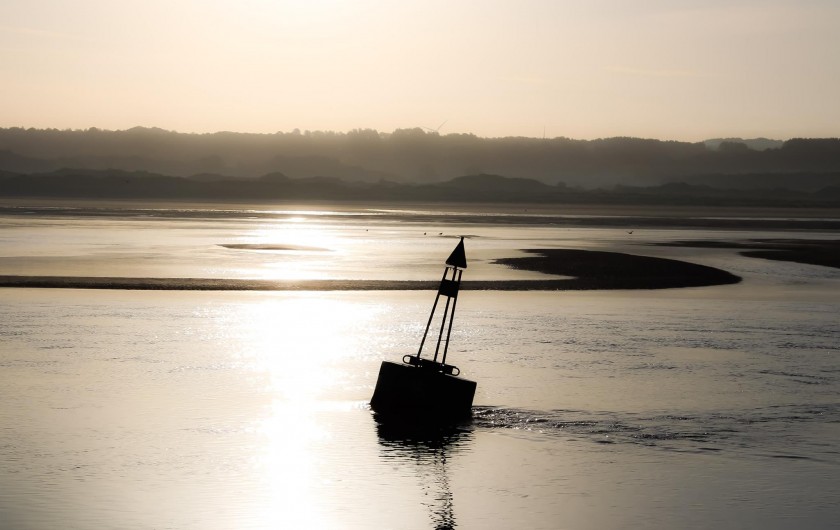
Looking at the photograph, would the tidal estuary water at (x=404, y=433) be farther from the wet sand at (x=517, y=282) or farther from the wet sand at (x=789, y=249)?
the wet sand at (x=789, y=249)

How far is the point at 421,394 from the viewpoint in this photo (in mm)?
18531

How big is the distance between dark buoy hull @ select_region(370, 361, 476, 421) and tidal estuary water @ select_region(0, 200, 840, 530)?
51 cm

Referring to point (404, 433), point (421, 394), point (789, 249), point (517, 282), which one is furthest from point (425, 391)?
point (789, 249)

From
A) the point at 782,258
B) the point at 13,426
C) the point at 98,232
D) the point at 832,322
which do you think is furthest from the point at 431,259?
the point at 13,426

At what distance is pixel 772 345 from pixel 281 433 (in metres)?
15.1

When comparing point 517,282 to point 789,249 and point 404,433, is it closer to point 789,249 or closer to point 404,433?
point 404,433

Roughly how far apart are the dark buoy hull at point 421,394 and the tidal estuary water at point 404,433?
1.66 feet

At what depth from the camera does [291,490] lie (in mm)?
14062

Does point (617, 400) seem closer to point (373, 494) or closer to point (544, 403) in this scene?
point (544, 403)

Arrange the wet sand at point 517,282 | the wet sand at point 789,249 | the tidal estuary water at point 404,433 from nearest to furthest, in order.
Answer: the tidal estuary water at point 404,433 → the wet sand at point 517,282 → the wet sand at point 789,249

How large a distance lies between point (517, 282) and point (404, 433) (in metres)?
27.4

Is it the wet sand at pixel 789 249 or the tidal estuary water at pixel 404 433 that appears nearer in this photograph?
the tidal estuary water at pixel 404 433

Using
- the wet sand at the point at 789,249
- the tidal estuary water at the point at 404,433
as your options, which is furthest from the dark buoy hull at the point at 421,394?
the wet sand at the point at 789,249

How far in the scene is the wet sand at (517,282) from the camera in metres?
40.8
